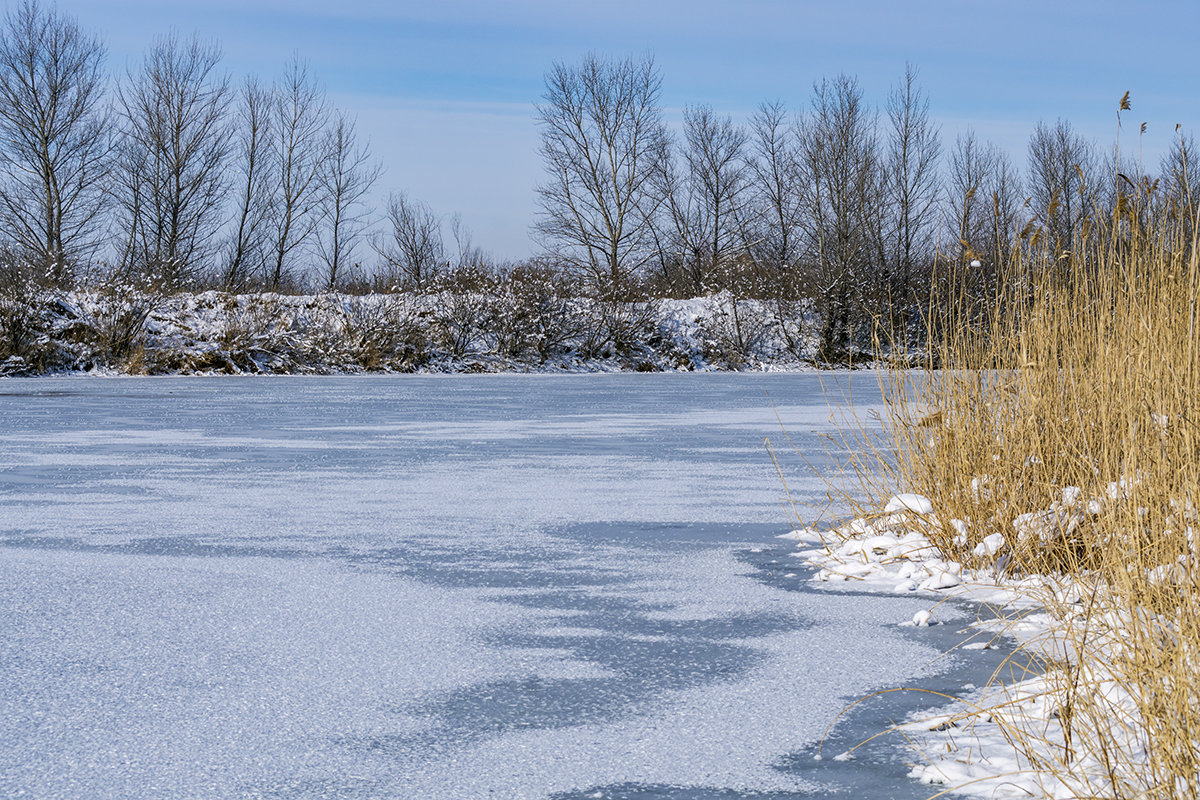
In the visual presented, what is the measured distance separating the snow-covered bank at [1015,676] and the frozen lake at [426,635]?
146 mm

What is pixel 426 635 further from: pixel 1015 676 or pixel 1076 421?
pixel 1076 421

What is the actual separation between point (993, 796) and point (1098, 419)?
2.27 meters

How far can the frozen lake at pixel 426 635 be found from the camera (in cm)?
244

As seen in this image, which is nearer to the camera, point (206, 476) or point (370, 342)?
point (206, 476)

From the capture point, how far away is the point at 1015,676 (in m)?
3.15

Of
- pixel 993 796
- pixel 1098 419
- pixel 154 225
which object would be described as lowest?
pixel 993 796

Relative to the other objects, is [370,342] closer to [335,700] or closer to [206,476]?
[206,476]

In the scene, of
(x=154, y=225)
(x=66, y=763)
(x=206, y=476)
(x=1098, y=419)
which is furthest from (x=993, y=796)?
(x=154, y=225)

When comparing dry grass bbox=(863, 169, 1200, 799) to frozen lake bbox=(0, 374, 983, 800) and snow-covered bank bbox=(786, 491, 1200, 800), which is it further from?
frozen lake bbox=(0, 374, 983, 800)

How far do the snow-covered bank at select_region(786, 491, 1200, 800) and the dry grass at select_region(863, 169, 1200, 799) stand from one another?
24mm

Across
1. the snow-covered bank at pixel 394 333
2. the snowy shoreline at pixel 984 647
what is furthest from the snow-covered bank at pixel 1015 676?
the snow-covered bank at pixel 394 333

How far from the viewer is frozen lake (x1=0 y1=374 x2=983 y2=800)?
2436mm

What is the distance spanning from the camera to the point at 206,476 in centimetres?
720

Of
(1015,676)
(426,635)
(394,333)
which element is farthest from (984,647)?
(394,333)
